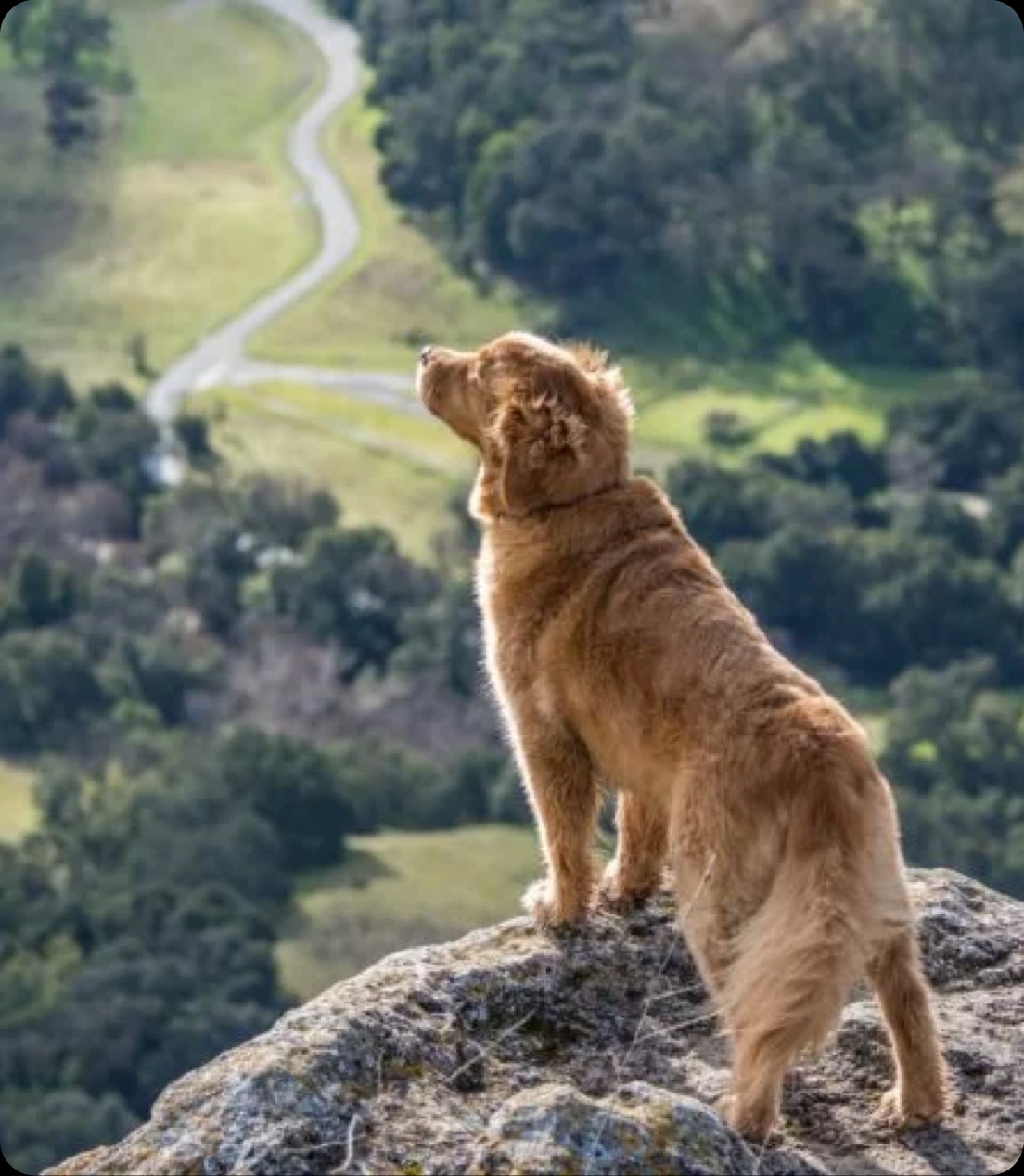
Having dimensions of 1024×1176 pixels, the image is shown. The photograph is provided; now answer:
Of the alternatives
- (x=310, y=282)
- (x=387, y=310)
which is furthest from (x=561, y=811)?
(x=310, y=282)

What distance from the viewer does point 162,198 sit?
104312 millimetres

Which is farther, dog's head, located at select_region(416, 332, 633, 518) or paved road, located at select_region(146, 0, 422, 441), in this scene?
paved road, located at select_region(146, 0, 422, 441)

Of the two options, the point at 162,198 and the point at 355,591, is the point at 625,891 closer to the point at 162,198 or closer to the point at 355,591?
the point at 355,591

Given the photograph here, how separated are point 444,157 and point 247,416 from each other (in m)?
18.6

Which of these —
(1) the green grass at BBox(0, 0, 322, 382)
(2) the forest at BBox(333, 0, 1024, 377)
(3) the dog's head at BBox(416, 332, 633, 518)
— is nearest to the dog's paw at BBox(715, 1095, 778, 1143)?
(3) the dog's head at BBox(416, 332, 633, 518)

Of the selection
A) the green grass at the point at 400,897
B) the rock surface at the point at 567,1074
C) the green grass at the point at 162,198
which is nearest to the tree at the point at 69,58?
the green grass at the point at 162,198

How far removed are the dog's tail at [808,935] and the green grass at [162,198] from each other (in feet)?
293

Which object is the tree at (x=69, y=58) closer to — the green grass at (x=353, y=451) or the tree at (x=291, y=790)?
the green grass at (x=353, y=451)

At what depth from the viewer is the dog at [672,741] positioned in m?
9.18

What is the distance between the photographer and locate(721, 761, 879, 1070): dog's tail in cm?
902

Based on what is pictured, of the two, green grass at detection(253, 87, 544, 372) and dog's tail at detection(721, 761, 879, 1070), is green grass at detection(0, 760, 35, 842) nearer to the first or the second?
green grass at detection(253, 87, 544, 372)

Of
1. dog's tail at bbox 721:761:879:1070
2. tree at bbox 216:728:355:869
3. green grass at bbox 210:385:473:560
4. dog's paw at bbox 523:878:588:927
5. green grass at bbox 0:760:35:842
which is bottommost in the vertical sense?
green grass at bbox 0:760:35:842

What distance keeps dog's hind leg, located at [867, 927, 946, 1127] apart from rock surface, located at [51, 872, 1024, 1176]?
72mm

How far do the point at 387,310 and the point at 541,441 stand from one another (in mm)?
89132
